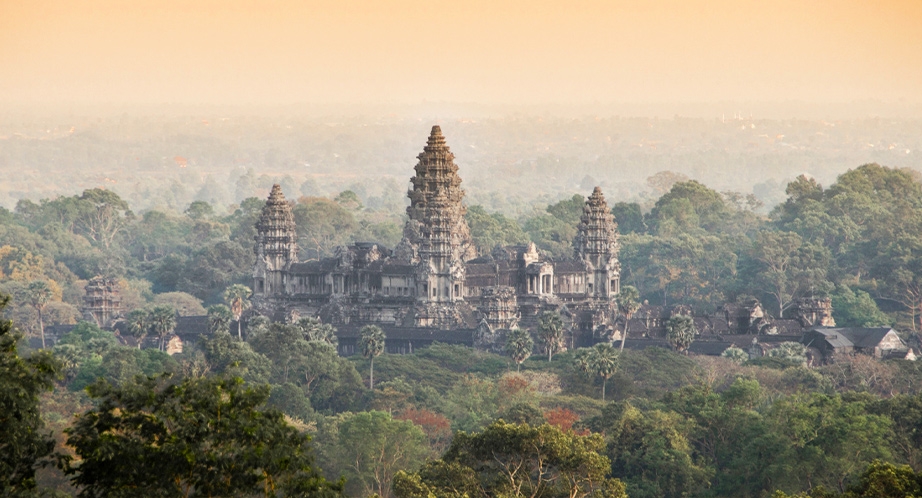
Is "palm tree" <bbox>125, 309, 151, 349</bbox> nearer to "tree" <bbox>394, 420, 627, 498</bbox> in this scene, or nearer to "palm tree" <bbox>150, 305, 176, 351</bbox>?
"palm tree" <bbox>150, 305, 176, 351</bbox>

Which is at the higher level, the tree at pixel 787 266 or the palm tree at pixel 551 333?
the palm tree at pixel 551 333

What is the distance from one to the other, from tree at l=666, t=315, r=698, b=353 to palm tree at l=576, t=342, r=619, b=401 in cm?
841

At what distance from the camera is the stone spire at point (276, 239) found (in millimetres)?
109500

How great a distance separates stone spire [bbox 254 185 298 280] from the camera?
109500 millimetres

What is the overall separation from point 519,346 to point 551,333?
359 cm

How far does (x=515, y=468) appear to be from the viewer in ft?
173

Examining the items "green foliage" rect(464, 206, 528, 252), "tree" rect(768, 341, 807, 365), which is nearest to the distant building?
"tree" rect(768, 341, 807, 365)

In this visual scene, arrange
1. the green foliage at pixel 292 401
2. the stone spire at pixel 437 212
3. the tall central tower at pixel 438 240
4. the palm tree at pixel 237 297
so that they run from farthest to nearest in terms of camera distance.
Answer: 1. the palm tree at pixel 237 297
2. the stone spire at pixel 437 212
3. the tall central tower at pixel 438 240
4. the green foliage at pixel 292 401

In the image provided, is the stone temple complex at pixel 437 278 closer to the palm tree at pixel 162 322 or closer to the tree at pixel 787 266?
the palm tree at pixel 162 322

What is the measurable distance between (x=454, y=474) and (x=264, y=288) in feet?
193

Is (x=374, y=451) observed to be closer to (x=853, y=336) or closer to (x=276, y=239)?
(x=853, y=336)

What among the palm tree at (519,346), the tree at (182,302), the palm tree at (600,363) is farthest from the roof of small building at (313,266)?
the palm tree at (600,363)

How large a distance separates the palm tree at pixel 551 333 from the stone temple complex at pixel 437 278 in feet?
8.49

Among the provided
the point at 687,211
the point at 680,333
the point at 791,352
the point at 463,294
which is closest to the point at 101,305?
the point at 463,294
